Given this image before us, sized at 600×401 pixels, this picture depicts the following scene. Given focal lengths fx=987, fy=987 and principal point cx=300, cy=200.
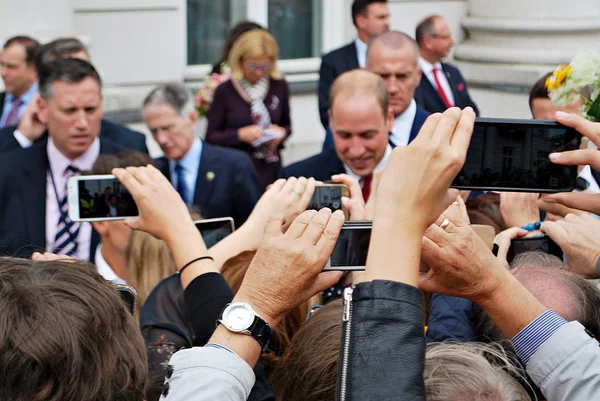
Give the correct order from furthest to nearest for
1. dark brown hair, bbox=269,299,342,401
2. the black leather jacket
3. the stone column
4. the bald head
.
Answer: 1. the stone column
2. the bald head
3. dark brown hair, bbox=269,299,342,401
4. the black leather jacket

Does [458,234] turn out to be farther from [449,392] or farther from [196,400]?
[196,400]

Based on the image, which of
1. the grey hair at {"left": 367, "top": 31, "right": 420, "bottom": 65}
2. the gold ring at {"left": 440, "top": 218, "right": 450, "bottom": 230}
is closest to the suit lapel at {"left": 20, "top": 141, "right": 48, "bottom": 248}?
the grey hair at {"left": 367, "top": 31, "right": 420, "bottom": 65}

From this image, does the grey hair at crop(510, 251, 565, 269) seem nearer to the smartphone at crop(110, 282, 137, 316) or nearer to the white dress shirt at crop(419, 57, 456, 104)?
the smartphone at crop(110, 282, 137, 316)

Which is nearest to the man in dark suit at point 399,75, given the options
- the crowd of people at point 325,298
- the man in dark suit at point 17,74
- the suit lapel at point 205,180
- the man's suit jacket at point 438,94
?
Answer: the suit lapel at point 205,180

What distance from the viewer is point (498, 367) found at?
78.2 inches

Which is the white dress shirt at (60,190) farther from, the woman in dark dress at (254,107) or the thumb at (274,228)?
the thumb at (274,228)

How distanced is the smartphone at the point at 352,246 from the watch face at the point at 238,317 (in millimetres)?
320

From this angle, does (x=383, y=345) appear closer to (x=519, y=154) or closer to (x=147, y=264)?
(x=519, y=154)

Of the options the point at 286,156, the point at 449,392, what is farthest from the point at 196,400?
the point at 286,156

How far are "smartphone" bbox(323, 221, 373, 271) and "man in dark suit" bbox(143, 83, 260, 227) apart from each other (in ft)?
9.45

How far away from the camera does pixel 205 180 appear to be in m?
5.07

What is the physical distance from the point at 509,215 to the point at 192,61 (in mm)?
7232

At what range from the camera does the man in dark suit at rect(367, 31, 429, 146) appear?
17.6 feet

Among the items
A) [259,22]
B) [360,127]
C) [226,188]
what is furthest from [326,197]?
[259,22]
